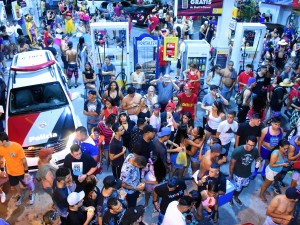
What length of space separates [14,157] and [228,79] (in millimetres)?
6244

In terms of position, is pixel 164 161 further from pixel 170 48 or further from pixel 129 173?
pixel 170 48

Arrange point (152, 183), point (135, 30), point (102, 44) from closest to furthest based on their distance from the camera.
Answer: point (152, 183)
point (102, 44)
point (135, 30)

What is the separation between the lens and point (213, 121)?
21.3ft

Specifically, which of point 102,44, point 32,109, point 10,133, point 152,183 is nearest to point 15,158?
point 10,133

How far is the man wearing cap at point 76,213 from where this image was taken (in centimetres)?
382

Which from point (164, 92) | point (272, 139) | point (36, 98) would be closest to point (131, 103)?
point (164, 92)

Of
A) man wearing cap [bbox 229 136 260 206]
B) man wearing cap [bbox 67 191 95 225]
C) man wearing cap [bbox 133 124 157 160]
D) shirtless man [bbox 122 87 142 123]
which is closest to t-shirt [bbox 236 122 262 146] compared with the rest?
man wearing cap [bbox 229 136 260 206]

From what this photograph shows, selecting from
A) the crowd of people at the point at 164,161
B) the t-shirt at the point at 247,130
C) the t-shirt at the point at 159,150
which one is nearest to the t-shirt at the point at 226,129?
the crowd of people at the point at 164,161

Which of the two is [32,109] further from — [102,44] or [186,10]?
[186,10]

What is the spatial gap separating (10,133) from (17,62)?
8.54 ft

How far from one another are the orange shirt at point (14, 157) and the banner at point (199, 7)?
24.2ft

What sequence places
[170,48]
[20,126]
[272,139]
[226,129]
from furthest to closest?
[170,48]
[20,126]
[226,129]
[272,139]

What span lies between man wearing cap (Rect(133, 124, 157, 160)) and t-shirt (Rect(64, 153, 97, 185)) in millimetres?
785

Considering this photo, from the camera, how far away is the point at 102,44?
9.80 metres
